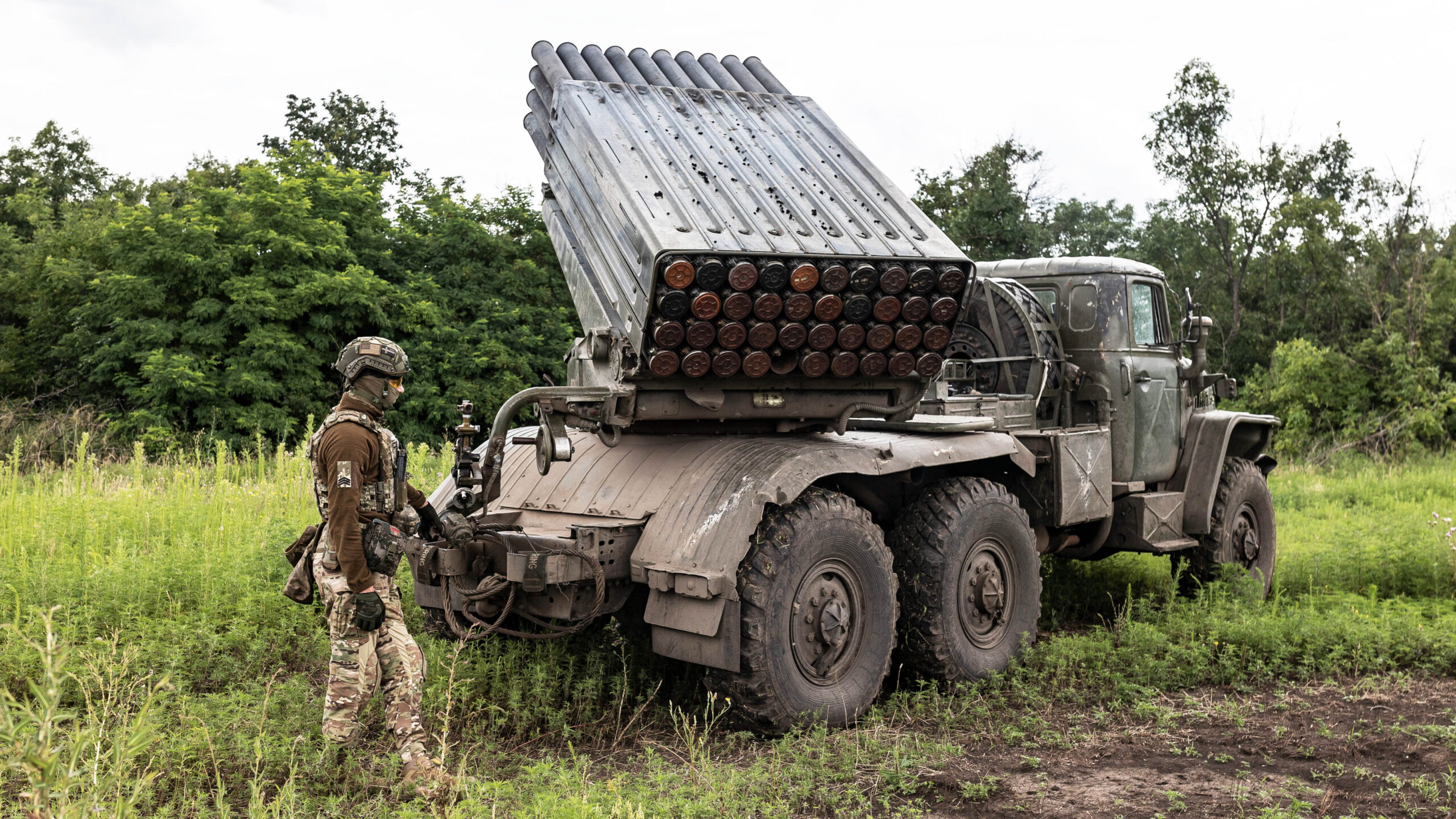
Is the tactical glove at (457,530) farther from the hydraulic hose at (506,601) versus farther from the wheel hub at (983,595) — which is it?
the wheel hub at (983,595)

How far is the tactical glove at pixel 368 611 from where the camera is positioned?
4.73m

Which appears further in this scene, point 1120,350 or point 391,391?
point 1120,350

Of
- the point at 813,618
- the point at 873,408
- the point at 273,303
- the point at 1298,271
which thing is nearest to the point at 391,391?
the point at 813,618

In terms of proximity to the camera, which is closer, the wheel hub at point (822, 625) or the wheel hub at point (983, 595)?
the wheel hub at point (822, 625)

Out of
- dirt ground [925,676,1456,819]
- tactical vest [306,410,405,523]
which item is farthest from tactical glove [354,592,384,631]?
dirt ground [925,676,1456,819]

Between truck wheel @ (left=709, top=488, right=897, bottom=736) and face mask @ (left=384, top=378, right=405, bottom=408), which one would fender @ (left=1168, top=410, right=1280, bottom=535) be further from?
face mask @ (left=384, top=378, right=405, bottom=408)

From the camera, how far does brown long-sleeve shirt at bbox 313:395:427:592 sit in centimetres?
474

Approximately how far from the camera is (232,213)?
1944 cm

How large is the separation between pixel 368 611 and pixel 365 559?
0.73ft

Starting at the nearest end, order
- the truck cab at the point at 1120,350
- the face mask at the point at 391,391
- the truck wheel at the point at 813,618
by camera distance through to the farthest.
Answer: the face mask at the point at 391,391 < the truck wheel at the point at 813,618 < the truck cab at the point at 1120,350

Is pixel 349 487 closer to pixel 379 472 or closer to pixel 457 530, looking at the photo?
pixel 379 472

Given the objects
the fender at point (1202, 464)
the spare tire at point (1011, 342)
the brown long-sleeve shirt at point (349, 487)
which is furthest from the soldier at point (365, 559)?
the fender at point (1202, 464)

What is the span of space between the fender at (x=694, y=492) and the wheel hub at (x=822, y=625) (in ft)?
1.42

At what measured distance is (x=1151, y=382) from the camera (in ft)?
27.9
